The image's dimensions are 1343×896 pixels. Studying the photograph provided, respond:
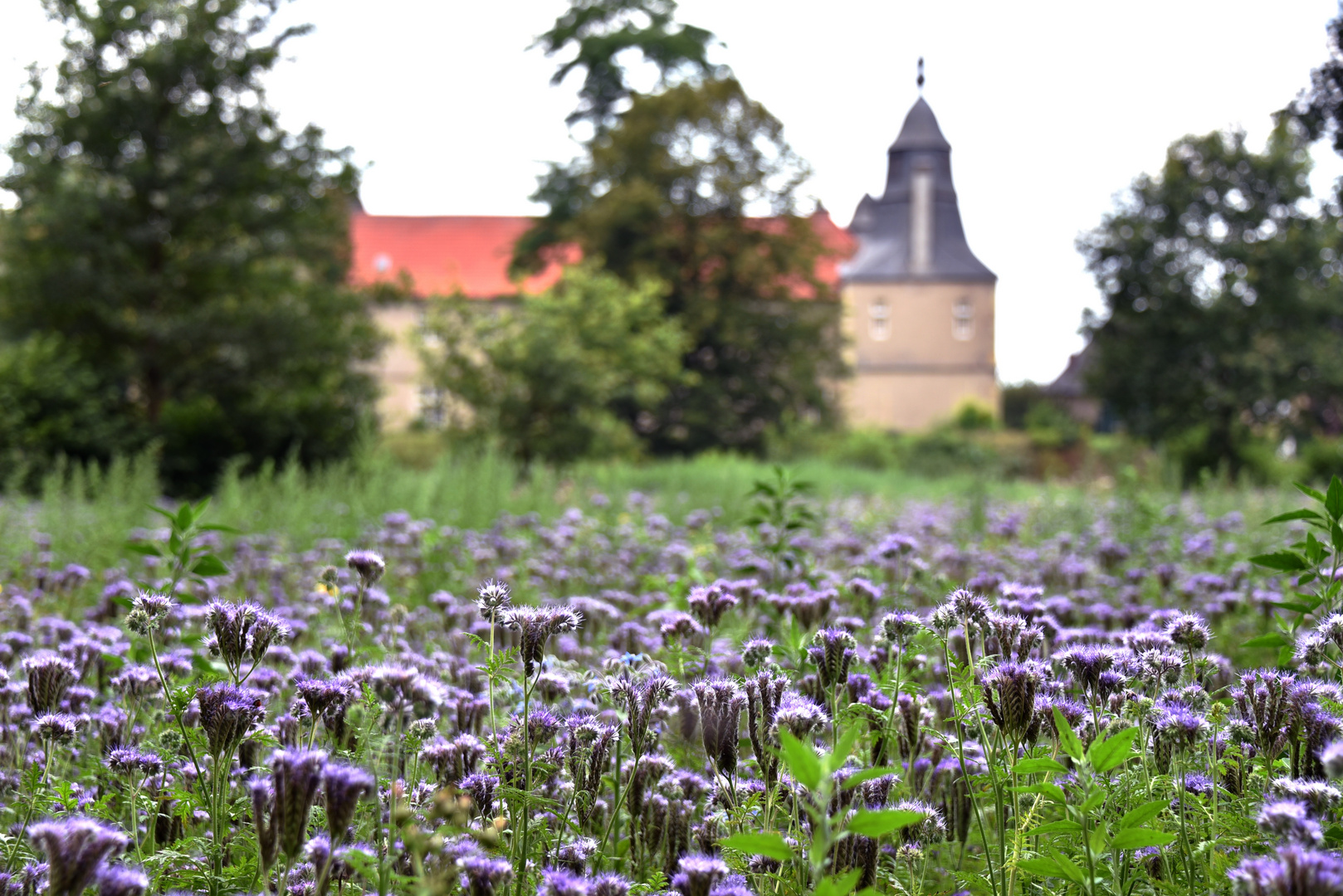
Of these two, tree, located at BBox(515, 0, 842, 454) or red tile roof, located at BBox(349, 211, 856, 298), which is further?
red tile roof, located at BBox(349, 211, 856, 298)

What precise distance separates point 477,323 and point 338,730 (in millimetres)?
20974

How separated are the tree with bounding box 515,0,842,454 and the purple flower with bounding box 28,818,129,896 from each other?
96.7ft

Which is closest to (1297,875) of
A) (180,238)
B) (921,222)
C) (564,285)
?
(180,238)

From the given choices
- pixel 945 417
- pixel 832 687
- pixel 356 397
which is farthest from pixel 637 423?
pixel 832 687

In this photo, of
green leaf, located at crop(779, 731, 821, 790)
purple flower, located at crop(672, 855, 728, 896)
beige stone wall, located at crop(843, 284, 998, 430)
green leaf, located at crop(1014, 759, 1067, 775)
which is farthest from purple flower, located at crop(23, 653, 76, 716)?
beige stone wall, located at crop(843, 284, 998, 430)

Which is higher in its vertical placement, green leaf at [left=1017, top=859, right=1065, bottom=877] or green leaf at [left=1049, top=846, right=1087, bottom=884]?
green leaf at [left=1049, top=846, right=1087, bottom=884]

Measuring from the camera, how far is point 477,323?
74.6 ft

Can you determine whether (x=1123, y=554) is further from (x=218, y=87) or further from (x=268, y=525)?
(x=218, y=87)

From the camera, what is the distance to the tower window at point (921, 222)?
49438 mm

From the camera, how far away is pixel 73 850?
1.46 meters

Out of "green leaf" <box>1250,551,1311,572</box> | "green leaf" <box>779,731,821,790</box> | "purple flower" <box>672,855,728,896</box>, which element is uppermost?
"green leaf" <box>1250,551,1311,572</box>

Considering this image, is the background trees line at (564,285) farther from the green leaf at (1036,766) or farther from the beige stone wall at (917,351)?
the beige stone wall at (917,351)

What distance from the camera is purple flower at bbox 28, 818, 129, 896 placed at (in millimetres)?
1451

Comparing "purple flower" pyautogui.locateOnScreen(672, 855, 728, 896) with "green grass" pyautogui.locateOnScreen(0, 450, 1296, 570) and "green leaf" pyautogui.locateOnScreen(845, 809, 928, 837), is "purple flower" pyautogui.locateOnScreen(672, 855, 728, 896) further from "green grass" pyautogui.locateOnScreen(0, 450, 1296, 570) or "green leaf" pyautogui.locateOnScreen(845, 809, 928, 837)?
"green grass" pyautogui.locateOnScreen(0, 450, 1296, 570)
